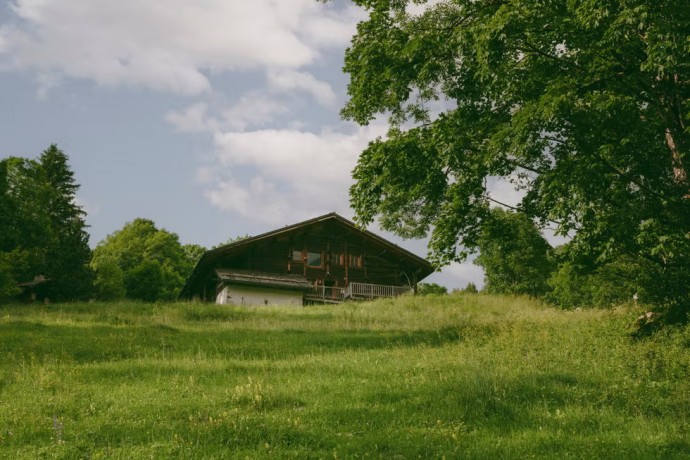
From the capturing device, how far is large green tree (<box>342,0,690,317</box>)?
12320mm

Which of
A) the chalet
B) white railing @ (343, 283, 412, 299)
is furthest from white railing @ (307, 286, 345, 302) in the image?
white railing @ (343, 283, 412, 299)

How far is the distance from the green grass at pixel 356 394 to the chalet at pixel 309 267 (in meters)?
24.2

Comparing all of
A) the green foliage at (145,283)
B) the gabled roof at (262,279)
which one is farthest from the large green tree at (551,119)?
the green foliage at (145,283)

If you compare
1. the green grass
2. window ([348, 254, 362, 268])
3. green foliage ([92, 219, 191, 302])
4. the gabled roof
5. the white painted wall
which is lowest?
the green grass

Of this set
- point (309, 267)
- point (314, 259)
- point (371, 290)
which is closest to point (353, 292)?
point (371, 290)

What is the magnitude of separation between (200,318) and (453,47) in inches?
759

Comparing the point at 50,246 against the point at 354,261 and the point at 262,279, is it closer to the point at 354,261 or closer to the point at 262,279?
the point at 262,279

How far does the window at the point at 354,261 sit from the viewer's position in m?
50.8

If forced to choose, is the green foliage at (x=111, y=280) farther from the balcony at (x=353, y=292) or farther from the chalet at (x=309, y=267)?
the balcony at (x=353, y=292)

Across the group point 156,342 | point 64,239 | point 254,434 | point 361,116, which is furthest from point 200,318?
point 64,239

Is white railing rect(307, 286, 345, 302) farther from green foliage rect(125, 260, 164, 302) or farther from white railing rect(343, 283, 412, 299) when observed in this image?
green foliage rect(125, 260, 164, 302)

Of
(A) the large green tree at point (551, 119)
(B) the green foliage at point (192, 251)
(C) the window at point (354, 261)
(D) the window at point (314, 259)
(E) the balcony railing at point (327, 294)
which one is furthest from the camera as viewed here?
(B) the green foliage at point (192, 251)

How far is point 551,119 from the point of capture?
12.1m

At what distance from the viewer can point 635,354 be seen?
14.0 m
